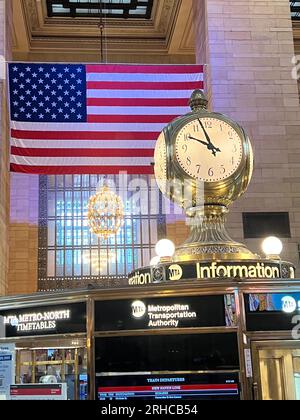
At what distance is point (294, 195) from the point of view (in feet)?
34.0

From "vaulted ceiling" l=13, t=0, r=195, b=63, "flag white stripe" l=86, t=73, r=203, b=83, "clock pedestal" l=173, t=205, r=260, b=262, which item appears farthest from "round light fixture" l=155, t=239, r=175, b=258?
"vaulted ceiling" l=13, t=0, r=195, b=63

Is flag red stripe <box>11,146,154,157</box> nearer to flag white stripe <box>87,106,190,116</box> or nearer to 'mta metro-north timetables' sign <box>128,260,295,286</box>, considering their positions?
flag white stripe <box>87,106,190,116</box>

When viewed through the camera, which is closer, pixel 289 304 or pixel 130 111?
pixel 289 304

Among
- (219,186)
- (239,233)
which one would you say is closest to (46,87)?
(239,233)

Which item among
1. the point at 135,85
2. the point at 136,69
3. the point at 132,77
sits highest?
the point at 136,69

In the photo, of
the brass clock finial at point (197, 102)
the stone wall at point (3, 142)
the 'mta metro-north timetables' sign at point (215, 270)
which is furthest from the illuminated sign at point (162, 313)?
the stone wall at point (3, 142)

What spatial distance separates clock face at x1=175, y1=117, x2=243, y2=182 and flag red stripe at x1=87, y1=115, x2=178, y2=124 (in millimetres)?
6662

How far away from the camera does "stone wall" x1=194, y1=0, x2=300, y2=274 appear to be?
1028 cm

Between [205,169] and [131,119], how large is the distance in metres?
6.82

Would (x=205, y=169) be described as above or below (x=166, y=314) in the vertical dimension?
above

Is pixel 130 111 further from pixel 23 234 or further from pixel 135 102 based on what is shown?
pixel 23 234

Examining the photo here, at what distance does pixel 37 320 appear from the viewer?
272cm

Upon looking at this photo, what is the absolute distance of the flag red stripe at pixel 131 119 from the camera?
9.88 m

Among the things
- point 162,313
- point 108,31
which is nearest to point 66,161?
point 162,313
